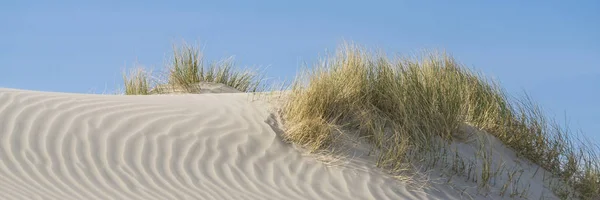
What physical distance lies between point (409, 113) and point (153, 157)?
2285 mm

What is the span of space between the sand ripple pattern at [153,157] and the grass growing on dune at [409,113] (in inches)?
12.1

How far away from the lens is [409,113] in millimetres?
7008

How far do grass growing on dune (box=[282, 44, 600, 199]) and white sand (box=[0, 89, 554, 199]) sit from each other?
24 cm

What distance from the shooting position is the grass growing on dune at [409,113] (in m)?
6.63

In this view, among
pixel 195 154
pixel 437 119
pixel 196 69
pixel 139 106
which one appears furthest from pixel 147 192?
pixel 196 69

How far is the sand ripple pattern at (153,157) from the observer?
18.4ft

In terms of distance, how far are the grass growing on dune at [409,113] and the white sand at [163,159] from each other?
0.24 meters

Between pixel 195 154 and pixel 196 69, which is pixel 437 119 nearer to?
pixel 195 154

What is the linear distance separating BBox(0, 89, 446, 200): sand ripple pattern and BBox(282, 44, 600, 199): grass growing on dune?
308mm

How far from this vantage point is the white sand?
563cm

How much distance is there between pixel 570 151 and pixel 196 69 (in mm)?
5272

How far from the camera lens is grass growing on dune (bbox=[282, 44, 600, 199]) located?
6.63 m

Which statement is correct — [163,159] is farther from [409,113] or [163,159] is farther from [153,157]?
[409,113]

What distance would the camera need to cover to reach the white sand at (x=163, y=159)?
18.5ft
